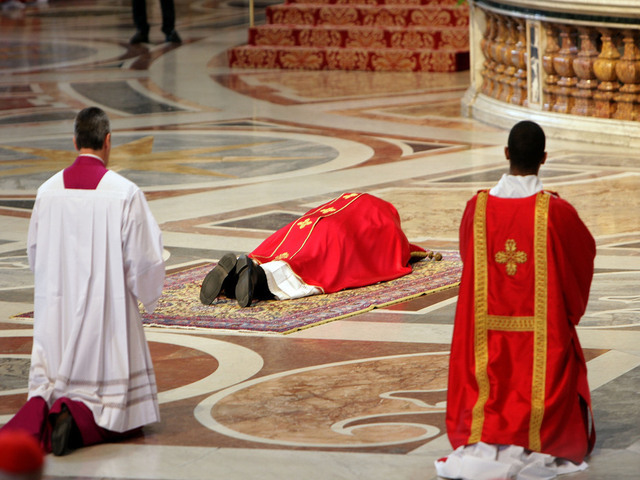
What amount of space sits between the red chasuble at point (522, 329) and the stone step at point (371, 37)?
12039 millimetres

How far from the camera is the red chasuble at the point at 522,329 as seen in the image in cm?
358

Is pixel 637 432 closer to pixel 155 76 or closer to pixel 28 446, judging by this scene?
pixel 28 446

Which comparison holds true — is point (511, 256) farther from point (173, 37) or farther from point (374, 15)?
point (173, 37)

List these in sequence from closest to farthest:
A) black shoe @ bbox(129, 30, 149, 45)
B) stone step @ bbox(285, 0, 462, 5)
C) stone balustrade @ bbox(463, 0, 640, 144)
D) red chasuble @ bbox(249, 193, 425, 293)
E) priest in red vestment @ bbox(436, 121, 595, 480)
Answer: priest in red vestment @ bbox(436, 121, 595, 480)
red chasuble @ bbox(249, 193, 425, 293)
stone balustrade @ bbox(463, 0, 640, 144)
stone step @ bbox(285, 0, 462, 5)
black shoe @ bbox(129, 30, 149, 45)

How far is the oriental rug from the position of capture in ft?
17.9

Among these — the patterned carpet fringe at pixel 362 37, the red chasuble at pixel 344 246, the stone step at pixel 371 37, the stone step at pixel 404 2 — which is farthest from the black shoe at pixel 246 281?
the stone step at pixel 404 2

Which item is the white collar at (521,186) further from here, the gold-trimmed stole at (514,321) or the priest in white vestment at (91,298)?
the priest in white vestment at (91,298)

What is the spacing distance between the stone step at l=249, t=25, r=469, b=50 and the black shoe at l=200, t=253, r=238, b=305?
33.3ft

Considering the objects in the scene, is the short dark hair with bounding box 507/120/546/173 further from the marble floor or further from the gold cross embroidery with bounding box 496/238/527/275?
the marble floor

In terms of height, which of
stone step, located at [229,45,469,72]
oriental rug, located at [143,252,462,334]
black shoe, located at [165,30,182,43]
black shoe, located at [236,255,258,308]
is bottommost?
oriental rug, located at [143,252,462,334]

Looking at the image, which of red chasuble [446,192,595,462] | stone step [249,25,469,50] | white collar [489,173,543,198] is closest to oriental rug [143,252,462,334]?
red chasuble [446,192,595,462]

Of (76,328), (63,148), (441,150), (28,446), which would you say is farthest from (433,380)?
(63,148)

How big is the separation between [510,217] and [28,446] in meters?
2.26

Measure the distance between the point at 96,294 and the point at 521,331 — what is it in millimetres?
1298
